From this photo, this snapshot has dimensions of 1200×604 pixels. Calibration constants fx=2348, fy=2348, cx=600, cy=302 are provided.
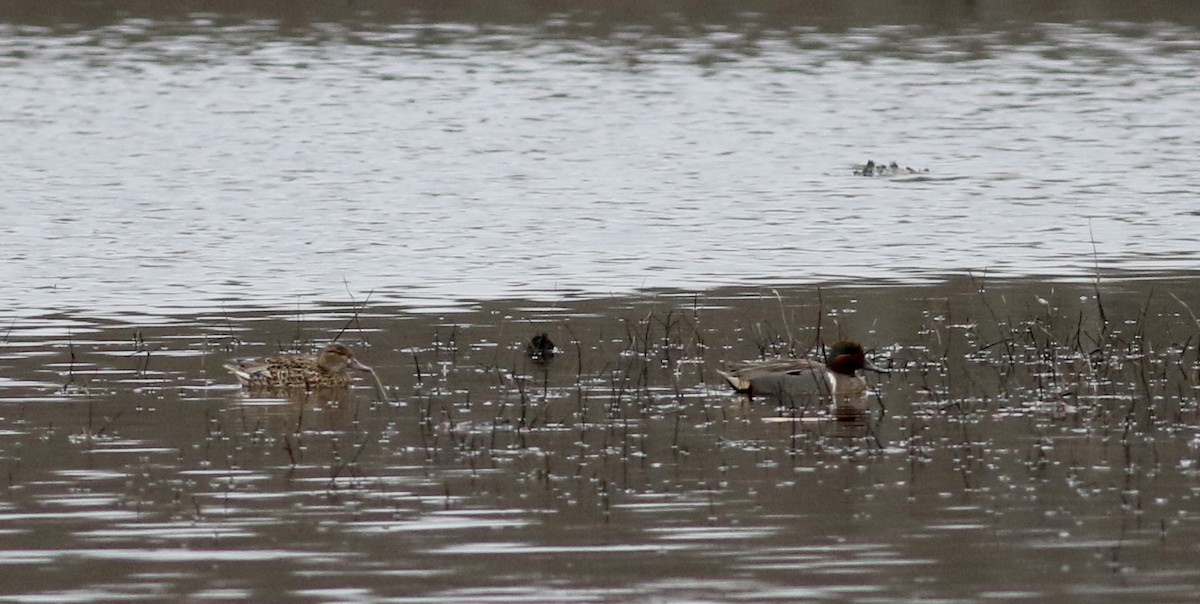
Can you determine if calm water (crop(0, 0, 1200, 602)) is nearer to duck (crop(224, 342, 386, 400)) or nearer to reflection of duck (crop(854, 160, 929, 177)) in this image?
duck (crop(224, 342, 386, 400))

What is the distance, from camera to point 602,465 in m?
12.3

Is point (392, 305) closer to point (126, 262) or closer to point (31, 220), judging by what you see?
point (126, 262)

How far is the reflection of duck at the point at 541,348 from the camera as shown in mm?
16016

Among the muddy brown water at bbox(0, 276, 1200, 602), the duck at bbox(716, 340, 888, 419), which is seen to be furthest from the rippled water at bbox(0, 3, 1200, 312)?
the duck at bbox(716, 340, 888, 419)

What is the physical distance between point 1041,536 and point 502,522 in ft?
8.06

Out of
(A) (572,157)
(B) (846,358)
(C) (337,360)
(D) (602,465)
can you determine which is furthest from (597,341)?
(A) (572,157)

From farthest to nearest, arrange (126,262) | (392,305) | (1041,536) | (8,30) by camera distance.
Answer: (8,30), (126,262), (392,305), (1041,536)

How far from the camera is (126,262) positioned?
73.8 feet

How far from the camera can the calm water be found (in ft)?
33.8

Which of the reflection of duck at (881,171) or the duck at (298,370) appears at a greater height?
the reflection of duck at (881,171)

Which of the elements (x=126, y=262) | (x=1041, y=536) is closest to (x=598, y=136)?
(x=126, y=262)

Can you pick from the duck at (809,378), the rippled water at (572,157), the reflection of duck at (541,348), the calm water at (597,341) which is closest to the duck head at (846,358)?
the duck at (809,378)

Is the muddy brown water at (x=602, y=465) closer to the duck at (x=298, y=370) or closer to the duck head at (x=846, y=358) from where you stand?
the duck at (x=298, y=370)

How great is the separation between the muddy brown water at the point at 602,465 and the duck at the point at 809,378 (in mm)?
217
